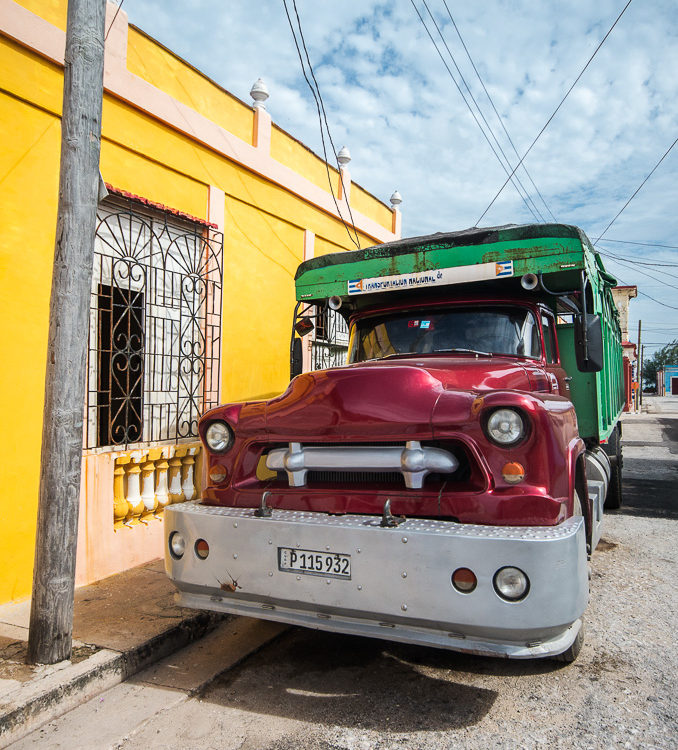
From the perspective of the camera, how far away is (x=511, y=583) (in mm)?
2488

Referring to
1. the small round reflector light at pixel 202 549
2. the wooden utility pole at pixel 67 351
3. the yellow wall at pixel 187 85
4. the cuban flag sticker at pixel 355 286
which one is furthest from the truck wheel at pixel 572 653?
the yellow wall at pixel 187 85

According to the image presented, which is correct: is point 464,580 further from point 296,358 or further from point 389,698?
point 296,358

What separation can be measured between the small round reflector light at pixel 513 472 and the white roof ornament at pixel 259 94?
561cm

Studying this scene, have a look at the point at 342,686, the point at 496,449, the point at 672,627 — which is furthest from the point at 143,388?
the point at 672,627

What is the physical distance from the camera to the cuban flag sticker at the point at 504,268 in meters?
4.09

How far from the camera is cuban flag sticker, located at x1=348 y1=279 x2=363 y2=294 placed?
15.3 ft

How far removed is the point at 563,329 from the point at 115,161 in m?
3.75

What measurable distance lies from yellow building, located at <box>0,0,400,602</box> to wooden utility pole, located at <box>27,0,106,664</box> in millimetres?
1206

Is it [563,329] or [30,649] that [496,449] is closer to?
[563,329]

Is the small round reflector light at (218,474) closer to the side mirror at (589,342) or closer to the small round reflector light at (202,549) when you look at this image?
the small round reflector light at (202,549)

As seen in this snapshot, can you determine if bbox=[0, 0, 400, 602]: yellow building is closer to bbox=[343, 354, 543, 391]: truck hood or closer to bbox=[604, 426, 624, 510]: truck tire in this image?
bbox=[343, 354, 543, 391]: truck hood

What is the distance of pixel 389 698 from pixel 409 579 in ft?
2.71

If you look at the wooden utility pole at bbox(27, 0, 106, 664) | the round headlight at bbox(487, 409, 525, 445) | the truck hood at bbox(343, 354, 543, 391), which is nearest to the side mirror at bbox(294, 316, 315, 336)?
the truck hood at bbox(343, 354, 543, 391)

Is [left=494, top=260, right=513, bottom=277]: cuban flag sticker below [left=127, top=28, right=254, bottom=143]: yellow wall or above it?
below
